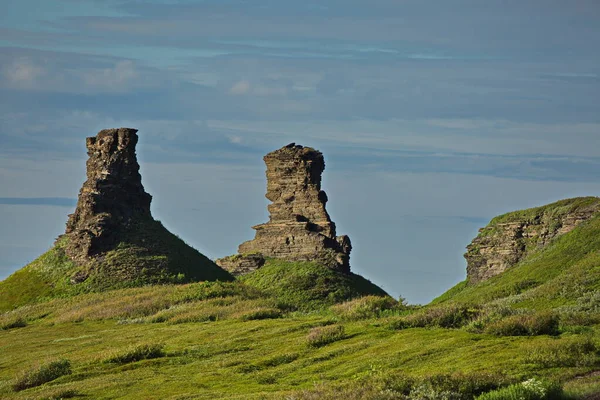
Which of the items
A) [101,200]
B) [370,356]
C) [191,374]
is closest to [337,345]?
[370,356]

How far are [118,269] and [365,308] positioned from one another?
35089mm

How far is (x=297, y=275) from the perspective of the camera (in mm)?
101938

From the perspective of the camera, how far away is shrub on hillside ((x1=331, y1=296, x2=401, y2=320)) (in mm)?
58438

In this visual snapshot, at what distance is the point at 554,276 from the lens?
258 feet

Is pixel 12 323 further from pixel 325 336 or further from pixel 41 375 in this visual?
pixel 325 336

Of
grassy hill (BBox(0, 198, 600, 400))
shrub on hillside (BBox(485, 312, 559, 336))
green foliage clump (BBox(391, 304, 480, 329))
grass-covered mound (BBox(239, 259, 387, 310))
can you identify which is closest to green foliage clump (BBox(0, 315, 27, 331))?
grassy hill (BBox(0, 198, 600, 400))

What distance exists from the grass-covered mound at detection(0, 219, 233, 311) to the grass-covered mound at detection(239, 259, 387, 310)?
21.4 ft

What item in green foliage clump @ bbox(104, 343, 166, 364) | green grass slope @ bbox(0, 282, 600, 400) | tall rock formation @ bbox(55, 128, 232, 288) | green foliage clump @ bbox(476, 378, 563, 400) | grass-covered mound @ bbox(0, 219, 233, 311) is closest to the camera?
green foliage clump @ bbox(476, 378, 563, 400)

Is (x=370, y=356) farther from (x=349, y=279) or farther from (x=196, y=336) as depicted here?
(x=349, y=279)

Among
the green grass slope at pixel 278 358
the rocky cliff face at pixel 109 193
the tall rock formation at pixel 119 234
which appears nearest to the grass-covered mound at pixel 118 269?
the tall rock formation at pixel 119 234

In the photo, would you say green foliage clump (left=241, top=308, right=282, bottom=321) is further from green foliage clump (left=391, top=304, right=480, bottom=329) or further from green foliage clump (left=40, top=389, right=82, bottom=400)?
green foliage clump (left=40, top=389, right=82, bottom=400)

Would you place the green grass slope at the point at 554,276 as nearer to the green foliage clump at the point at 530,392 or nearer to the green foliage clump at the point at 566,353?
the green foliage clump at the point at 566,353

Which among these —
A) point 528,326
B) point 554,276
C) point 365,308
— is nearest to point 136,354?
point 365,308

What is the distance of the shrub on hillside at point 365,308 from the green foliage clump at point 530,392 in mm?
28333
